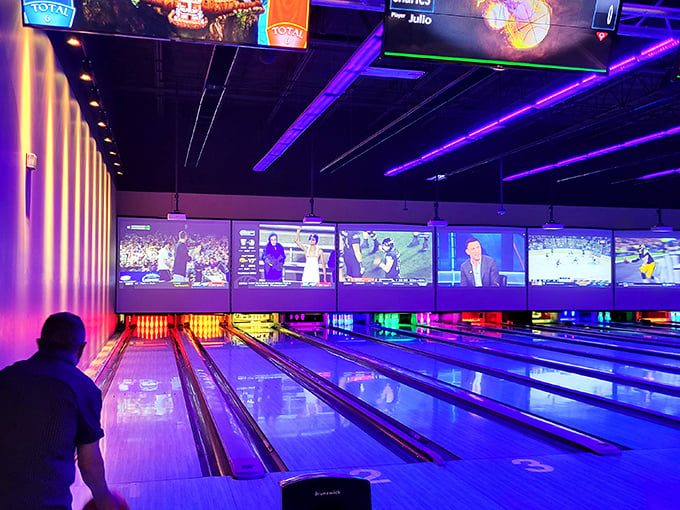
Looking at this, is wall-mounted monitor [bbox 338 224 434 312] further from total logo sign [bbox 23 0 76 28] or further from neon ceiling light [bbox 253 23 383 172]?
total logo sign [bbox 23 0 76 28]

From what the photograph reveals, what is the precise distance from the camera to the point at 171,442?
4.57 metres

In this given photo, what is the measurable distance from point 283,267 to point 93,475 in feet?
37.6

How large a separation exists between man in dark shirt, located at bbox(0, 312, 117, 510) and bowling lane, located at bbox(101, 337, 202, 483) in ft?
7.13

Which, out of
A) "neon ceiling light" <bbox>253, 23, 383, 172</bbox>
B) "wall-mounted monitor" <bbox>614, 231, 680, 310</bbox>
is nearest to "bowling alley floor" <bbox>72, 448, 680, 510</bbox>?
"neon ceiling light" <bbox>253, 23, 383, 172</bbox>

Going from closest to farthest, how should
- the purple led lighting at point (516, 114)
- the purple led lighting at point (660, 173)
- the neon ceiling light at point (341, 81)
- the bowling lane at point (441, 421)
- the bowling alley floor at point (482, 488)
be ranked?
the bowling alley floor at point (482, 488) → the bowling lane at point (441, 421) → the neon ceiling light at point (341, 81) → the purple led lighting at point (516, 114) → the purple led lighting at point (660, 173)

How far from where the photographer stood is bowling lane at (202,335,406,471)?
4184mm

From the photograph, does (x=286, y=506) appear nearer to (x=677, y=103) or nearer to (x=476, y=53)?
(x=476, y=53)

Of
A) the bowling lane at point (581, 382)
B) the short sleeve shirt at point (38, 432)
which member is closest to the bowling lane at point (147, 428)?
the short sleeve shirt at point (38, 432)

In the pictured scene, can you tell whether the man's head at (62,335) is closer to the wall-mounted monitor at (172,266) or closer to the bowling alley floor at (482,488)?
the bowling alley floor at (482,488)

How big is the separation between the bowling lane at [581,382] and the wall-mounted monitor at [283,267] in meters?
3.81

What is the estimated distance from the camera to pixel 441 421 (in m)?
5.16

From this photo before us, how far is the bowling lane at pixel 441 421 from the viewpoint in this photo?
4375 mm

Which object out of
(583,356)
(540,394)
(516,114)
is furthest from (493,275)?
(540,394)

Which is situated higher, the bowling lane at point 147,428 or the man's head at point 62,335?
the man's head at point 62,335
